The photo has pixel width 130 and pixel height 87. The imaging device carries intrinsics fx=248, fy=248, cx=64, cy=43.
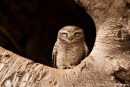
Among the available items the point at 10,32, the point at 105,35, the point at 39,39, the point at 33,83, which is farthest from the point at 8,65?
the point at 39,39

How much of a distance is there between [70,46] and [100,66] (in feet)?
1.31

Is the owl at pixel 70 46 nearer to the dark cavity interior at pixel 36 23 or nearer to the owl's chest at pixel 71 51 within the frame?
the owl's chest at pixel 71 51

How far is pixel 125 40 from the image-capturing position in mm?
1638

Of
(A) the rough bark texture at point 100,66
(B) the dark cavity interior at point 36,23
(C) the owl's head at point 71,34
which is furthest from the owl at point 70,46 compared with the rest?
(B) the dark cavity interior at point 36,23

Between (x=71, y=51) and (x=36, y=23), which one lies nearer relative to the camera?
(x=71, y=51)

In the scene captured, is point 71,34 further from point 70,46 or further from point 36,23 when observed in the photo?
point 36,23

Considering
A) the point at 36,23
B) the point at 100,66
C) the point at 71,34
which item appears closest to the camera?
the point at 100,66

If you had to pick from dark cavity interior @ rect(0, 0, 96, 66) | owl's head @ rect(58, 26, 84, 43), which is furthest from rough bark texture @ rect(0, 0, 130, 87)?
dark cavity interior @ rect(0, 0, 96, 66)

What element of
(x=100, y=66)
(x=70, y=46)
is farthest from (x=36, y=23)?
(x=100, y=66)

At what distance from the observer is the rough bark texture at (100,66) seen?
1564mm

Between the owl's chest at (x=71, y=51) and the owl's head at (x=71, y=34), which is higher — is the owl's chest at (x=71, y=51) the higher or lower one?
the lower one

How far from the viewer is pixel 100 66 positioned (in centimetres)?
159

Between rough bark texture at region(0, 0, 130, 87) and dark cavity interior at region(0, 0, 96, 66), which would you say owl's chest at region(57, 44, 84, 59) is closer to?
rough bark texture at region(0, 0, 130, 87)

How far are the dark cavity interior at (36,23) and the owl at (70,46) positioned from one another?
2.61 ft
